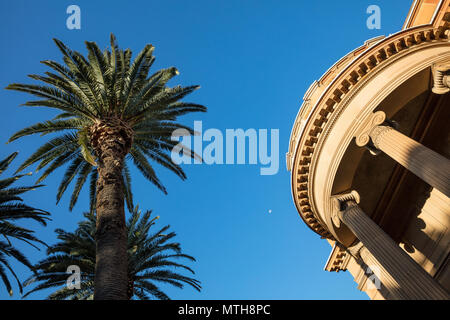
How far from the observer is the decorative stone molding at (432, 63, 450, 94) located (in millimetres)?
11672

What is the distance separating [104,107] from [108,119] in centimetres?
58

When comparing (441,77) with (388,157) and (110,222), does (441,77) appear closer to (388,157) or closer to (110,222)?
(388,157)

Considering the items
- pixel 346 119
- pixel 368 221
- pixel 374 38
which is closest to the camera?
pixel 368 221

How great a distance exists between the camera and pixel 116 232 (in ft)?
27.2

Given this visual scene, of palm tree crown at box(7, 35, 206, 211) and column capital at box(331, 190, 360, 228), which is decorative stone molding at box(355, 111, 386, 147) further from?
palm tree crown at box(7, 35, 206, 211)

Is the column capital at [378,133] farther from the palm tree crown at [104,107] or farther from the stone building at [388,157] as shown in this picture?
the palm tree crown at [104,107]

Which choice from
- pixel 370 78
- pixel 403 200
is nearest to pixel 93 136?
pixel 370 78

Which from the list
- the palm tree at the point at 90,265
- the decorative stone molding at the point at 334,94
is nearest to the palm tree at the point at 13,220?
the palm tree at the point at 90,265

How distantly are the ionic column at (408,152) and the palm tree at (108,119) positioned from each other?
747 centimetres

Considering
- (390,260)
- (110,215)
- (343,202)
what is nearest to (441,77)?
(343,202)

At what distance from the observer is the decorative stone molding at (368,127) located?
1310 cm

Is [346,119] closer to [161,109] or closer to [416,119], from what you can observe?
[416,119]
